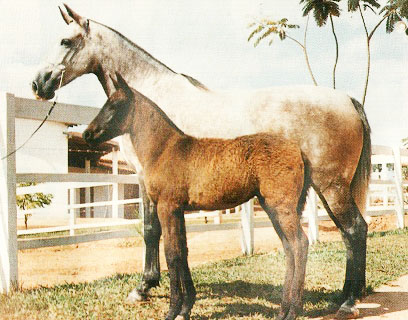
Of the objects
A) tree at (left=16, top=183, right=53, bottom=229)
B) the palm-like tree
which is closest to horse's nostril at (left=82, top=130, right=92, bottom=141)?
tree at (left=16, top=183, right=53, bottom=229)

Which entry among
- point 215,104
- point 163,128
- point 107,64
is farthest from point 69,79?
point 215,104

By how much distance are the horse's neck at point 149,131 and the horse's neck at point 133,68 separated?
17cm

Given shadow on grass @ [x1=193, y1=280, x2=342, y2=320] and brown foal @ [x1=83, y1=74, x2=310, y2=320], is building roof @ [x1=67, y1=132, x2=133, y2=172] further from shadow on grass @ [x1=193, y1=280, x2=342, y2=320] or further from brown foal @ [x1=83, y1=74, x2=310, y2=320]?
shadow on grass @ [x1=193, y1=280, x2=342, y2=320]

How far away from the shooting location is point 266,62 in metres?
3.62

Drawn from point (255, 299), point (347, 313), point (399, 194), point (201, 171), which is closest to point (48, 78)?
point (201, 171)

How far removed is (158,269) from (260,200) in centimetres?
87

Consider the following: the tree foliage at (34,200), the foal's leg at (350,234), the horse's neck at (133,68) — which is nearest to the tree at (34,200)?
the tree foliage at (34,200)

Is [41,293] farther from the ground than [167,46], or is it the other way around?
[167,46]

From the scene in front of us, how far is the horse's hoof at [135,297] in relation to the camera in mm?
2998

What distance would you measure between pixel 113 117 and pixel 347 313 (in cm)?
185

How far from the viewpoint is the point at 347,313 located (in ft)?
9.66

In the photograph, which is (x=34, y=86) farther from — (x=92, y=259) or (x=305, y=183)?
(x=305, y=183)

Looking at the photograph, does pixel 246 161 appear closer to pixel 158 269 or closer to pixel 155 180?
pixel 155 180

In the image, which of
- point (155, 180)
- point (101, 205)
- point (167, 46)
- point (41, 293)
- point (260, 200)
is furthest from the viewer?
point (101, 205)
